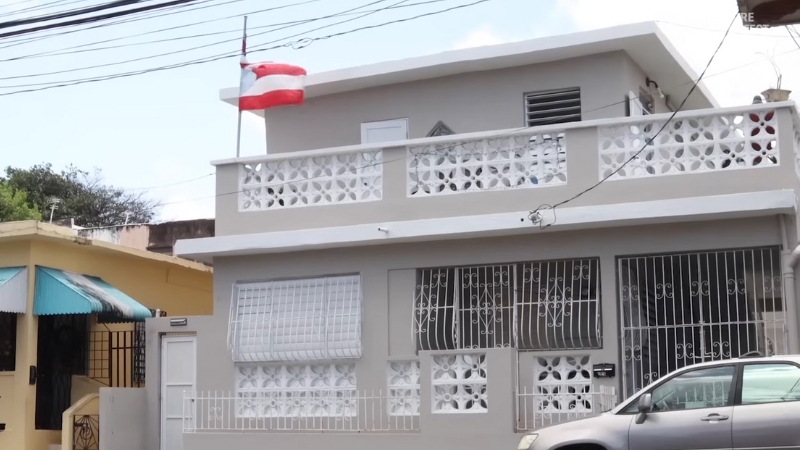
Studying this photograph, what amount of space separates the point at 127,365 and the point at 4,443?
2587mm

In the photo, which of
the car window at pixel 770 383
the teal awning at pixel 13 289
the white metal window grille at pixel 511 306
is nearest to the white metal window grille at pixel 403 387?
the white metal window grille at pixel 511 306

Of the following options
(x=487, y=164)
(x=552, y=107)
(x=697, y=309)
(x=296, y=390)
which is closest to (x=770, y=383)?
(x=697, y=309)

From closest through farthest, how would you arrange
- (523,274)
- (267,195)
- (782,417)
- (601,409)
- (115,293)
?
(782,417) < (601,409) < (523,274) < (267,195) < (115,293)

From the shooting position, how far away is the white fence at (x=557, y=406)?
13.7m

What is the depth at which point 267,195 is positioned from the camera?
53.5 ft

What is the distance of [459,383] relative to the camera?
1407 centimetres

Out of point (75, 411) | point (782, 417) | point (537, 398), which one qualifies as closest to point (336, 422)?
point (537, 398)

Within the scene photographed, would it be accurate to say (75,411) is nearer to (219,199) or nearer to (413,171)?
(219,199)

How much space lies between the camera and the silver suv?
32.4 feet

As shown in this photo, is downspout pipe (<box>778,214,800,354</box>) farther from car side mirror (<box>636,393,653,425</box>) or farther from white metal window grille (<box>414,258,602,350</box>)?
car side mirror (<box>636,393,653,425</box>)

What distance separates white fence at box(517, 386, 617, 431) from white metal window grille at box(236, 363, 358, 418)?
2392 mm

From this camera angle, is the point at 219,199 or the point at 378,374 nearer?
the point at 378,374

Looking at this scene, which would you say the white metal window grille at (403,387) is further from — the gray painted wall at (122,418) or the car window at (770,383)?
the car window at (770,383)

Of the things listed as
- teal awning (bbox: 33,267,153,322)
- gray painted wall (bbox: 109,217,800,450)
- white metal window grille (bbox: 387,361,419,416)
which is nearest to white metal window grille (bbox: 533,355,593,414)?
gray painted wall (bbox: 109,217,800,450)
